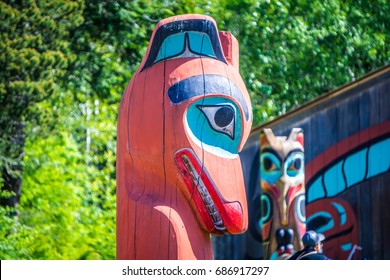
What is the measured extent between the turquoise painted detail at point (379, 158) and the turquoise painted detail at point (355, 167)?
0.28 feet

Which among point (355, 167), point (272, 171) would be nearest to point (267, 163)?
point (272, 171)

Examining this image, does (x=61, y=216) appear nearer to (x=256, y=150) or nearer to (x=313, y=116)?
(x=256, y=150)

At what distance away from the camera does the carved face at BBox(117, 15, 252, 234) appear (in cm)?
640

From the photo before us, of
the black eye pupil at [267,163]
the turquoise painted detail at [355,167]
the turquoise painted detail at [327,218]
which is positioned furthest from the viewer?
the turquoise painted detail at [327,218]

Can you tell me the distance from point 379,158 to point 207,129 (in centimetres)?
655

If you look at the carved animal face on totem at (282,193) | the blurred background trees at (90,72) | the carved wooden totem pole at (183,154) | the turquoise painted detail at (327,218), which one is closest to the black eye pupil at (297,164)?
the carved animal face on totem at (282,193)

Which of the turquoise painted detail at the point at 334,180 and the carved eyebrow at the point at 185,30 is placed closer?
the carved eyebrow at the point at 185,30

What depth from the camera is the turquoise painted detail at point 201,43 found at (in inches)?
261

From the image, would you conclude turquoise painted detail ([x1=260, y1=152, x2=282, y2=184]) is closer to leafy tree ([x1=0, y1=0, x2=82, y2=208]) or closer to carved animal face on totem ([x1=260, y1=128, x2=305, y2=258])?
carved animal face on totem ([x1=260, y1=128, x2=305, y2=258])

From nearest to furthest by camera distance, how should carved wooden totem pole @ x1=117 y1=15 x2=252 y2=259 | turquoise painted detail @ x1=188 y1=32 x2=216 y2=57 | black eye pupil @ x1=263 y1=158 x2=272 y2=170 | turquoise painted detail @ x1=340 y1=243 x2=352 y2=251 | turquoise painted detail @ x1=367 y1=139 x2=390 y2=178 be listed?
carved wooden totem pole @ x1=117 y1=15 x2=252 y2=259 < turquoise painted detail @ x1=188 y1=32 x2=216 y2=57 < black eye pupil @ x1=263 y1=158 x2=272 y2=170 < turquoise painted detail @ x1=367 y1=139 x2=390 y2=178 < turquoise painted detail @ x1=340 y1=243 x2=352 y2=251

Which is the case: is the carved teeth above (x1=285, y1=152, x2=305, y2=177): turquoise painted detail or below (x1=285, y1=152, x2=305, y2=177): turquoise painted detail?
above

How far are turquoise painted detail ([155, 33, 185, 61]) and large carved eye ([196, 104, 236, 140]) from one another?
17.9 inches

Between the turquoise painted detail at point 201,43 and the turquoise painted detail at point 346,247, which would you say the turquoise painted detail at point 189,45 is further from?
the turquoise painted detail at point 346,247

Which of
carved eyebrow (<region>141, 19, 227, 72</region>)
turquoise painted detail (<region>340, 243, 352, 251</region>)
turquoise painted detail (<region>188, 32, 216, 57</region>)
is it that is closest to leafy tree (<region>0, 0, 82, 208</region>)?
turquoise painted detail (<region>340, 243, 352, 251</region>)
